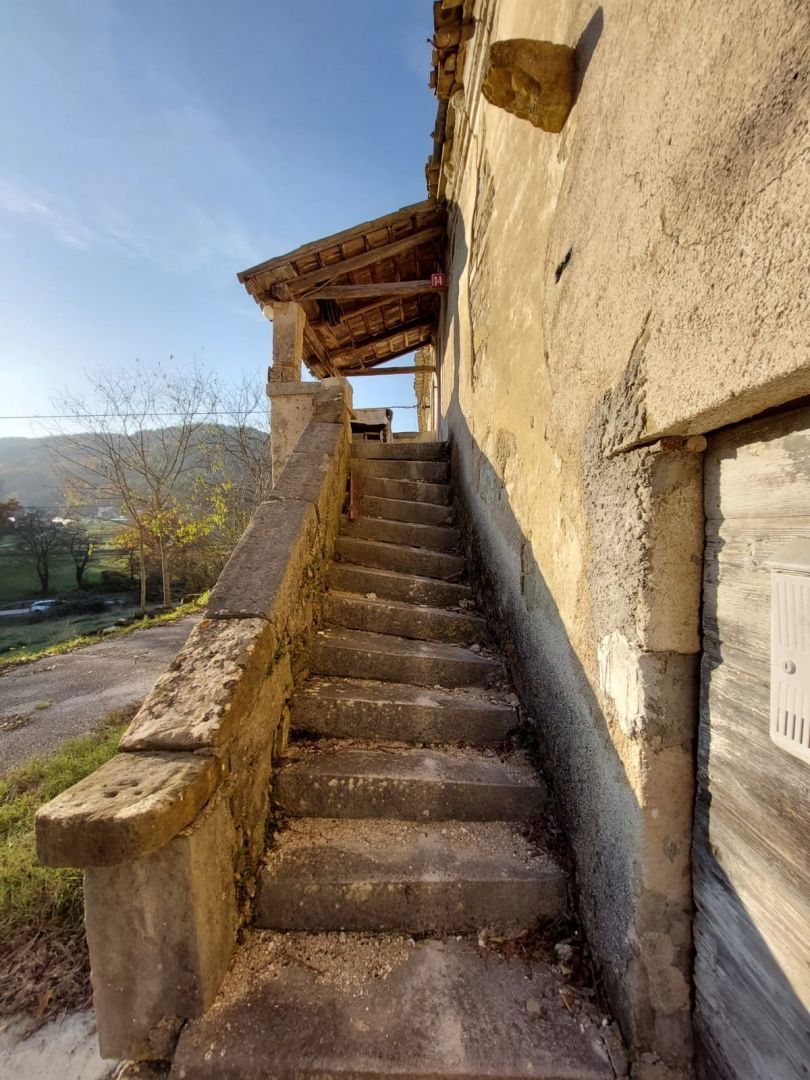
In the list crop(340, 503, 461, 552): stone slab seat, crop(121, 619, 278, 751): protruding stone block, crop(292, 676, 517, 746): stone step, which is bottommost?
crop(292, 676, 517, 746): stone step

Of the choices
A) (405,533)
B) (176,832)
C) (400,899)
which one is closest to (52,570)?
(405,533)

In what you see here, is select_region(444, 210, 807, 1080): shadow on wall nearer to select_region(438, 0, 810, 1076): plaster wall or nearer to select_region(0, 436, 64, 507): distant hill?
select_region(438, 0, 810, 1076): plaster wall

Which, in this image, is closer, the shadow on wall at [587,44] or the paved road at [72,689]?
the shadow on wall at [587,44]

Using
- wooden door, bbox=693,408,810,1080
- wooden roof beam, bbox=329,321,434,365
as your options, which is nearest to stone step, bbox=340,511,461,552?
wooden door, bbox=693,408,810,1080

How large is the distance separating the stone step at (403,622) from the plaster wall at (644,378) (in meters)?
0.57

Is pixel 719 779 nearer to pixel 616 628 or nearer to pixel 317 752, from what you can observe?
pixel 616 628

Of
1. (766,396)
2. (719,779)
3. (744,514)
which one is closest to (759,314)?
(766,396)

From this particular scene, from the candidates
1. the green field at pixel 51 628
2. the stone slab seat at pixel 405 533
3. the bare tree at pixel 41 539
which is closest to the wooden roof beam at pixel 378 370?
the stone slab seat at pixel 405 533

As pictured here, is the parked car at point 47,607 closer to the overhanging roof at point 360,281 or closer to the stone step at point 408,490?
the overhanging roof at point 360,281

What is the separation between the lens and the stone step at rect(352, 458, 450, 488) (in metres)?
4.04

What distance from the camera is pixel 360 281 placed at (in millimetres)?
6180

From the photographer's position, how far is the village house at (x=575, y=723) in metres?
0.85

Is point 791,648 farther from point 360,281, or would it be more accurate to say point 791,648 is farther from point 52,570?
point 52,570

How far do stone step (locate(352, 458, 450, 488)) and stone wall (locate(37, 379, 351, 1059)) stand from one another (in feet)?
8.01
